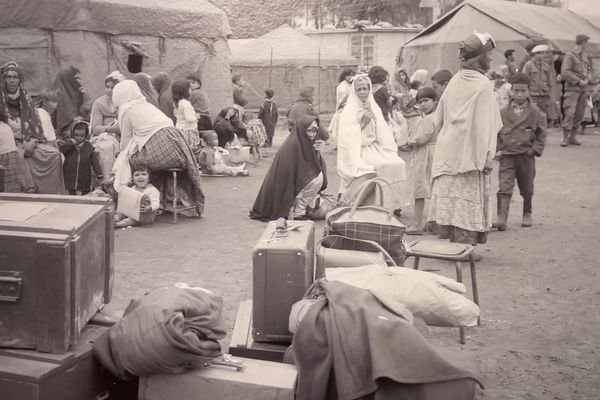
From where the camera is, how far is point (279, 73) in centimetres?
2405

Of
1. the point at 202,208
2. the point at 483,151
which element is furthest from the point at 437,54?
the point at 483,151

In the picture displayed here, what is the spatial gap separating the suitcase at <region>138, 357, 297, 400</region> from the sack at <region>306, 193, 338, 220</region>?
235 inches

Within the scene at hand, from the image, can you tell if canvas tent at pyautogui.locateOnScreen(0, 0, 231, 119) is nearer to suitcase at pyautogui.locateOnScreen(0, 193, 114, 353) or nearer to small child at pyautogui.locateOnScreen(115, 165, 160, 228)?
small child at pyautogui.locateOnScreen(115, 165, 160, 228)

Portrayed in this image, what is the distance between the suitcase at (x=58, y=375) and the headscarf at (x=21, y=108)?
17.7 ft

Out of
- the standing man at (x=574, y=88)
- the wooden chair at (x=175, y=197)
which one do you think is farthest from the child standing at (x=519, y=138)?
the standing man at (x=574, y=88)

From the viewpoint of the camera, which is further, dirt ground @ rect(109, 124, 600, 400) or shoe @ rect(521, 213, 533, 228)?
shoe @ rect(521, 213, 533, 228)

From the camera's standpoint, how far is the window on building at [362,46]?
30656mm

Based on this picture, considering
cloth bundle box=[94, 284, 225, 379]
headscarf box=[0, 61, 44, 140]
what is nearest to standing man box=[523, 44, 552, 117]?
headscarf box=[0, 61, 44, 140]

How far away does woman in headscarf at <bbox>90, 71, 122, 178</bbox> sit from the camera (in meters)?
9.54

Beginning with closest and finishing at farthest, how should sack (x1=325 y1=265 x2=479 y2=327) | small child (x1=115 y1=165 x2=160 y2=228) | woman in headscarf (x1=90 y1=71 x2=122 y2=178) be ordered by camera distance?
sack (x1=325 y1=265 x2=479 y2=327) < small child (x1=115 y1=165 x2=160 y2=228) < woman in headscarf (x1=90 y1=71 x2=122 y2=178)

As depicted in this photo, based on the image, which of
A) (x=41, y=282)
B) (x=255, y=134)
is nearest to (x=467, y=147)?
(x=41, y=282)

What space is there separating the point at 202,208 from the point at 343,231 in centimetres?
474

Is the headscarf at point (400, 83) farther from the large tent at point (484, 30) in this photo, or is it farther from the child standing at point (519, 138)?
the large tent at point (484, 30)

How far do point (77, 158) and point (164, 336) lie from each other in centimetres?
655
